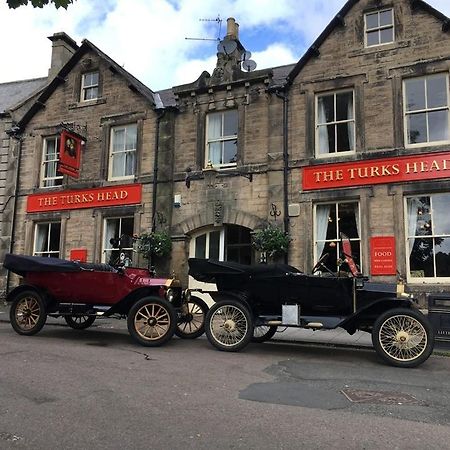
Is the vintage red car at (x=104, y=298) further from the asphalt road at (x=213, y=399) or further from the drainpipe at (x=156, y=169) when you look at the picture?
the drainpipe at (x=156, y=169)

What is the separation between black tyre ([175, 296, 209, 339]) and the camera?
32.8 ft

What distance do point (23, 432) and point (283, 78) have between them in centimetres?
1366

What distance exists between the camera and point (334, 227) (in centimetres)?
1385

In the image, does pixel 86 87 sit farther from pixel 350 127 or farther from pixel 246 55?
pixel 350 127

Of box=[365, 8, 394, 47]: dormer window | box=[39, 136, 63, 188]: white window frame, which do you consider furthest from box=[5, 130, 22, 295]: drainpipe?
box=[365, 8, 394, 47]: dormer window

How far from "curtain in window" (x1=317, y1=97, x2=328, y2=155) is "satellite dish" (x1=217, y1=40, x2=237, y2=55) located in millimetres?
3489

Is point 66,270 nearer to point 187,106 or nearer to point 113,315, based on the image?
point 113,315

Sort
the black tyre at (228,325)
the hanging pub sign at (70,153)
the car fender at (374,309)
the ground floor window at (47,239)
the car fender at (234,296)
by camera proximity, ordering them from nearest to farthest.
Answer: the car fender at (374,309) < the black tyre at (228,325) < the car fender at (234,296) < the hanging pub sign at (70,153) < the ground floor window at (47,239)

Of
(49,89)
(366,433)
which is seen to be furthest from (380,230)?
(49,89)

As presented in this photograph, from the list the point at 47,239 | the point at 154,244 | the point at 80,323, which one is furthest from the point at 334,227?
the point at 47,239

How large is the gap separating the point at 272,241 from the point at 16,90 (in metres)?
15.8

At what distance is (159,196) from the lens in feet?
52.1

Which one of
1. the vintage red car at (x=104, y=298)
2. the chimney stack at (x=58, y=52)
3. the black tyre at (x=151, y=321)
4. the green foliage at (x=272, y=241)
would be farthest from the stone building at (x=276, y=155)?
the black tyre at (x=151, y=321)

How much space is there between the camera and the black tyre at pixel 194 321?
10.0 m
